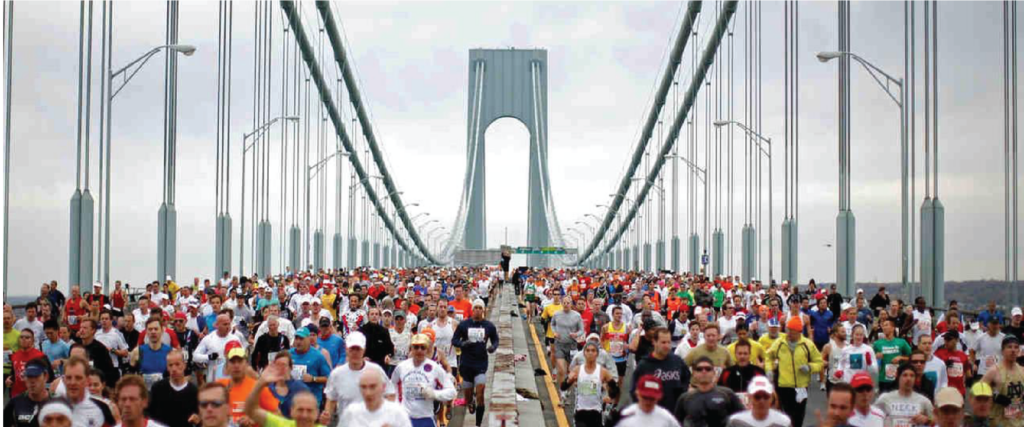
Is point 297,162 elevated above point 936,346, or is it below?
above

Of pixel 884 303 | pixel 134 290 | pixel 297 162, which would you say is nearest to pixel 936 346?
pixel 884 303

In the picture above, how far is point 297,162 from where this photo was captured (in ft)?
225

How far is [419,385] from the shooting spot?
35.6 feet

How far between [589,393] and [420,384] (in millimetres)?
1561

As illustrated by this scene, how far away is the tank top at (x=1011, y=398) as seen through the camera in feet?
34.6

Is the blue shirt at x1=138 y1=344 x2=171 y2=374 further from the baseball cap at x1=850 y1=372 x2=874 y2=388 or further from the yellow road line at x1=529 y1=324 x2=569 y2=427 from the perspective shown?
the baseball cap at x1=850 y1=372 x2=874 y2=388

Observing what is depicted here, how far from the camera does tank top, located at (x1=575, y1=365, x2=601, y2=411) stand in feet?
38.3

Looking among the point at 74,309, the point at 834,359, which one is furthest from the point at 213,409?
the point at 74,309

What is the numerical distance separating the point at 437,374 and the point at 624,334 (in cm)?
589

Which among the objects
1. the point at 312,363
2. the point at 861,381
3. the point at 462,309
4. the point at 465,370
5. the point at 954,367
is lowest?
the point at 465,370

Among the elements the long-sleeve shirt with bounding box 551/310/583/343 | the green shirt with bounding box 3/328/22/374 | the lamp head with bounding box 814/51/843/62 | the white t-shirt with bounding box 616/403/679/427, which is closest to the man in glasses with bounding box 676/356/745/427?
the white t-shirt with bounding box 616/403/679/427

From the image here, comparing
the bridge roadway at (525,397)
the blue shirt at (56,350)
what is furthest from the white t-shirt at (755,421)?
the blue shirt at (56,350)

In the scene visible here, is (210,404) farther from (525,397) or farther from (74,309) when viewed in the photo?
(74,309)

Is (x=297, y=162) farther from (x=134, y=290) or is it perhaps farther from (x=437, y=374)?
(x=437, y=374)
